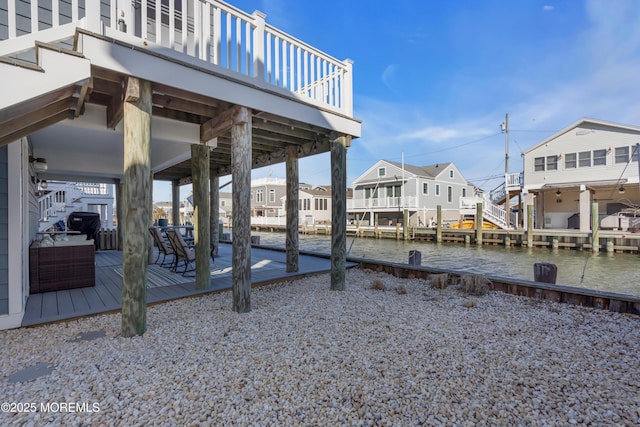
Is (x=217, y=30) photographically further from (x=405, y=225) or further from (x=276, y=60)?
(x=405, y=225)

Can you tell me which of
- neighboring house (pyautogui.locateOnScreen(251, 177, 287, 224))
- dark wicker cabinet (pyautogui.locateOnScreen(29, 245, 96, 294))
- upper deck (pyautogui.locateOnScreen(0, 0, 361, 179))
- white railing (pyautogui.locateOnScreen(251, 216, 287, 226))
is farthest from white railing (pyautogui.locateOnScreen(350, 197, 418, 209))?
dark wicker cabinet (pyautogui.locateOnScreen(29, 245, 96, 294))

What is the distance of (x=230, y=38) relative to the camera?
383 cm

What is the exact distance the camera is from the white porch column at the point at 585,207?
16.8 meters

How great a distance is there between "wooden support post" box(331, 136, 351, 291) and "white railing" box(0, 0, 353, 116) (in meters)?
0.72

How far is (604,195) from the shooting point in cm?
1828

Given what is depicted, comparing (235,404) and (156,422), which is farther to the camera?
(235,404)

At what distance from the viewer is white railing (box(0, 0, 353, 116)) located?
2.94m

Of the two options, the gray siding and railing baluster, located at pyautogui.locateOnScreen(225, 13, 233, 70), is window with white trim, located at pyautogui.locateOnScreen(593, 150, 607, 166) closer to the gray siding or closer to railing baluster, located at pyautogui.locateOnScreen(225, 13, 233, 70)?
railing baluster, located at pyautogui.locateOnScreen(225, 13, 233, 70)

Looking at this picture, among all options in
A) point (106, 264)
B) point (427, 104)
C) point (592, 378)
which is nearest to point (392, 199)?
point (427, 104)

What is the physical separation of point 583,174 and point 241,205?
20.9m

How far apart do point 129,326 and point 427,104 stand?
83.3 feet

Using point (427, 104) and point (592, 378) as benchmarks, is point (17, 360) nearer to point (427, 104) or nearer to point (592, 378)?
point (592, 378)

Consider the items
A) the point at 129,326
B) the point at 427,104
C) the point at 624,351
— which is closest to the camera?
the point at 624,351

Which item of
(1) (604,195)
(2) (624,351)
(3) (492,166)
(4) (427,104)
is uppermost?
(4) (427,104)
